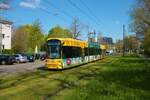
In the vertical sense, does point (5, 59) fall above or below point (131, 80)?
above

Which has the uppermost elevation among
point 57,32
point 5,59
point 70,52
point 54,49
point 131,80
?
point 57,32

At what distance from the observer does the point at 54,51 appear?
33.8 meters

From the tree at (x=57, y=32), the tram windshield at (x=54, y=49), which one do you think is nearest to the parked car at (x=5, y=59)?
the tram windshield at (x=54, y=49)

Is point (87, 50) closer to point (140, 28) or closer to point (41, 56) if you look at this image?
point (140, 28)

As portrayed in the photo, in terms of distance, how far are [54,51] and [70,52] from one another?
9.58 feet

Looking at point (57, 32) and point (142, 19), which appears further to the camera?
point (57, 32)

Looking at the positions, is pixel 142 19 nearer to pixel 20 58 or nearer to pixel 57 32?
pixel 20 58

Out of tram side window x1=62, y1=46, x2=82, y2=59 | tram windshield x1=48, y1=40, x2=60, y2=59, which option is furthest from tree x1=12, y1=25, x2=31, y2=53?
tram windshield x1=48, y1=40, x2=60, y2=59

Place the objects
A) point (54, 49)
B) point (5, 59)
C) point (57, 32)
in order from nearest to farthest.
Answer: point (54, 49) < point (5, 59) < point (57, 32)

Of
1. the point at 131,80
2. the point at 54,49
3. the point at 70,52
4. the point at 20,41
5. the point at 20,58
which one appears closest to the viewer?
the point at 131,80

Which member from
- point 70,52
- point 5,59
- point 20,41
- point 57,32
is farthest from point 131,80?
point 57,32

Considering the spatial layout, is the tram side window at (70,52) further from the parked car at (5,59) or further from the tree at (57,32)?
the tree at (57,32)

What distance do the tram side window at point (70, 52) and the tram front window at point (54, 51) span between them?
1.91 feet

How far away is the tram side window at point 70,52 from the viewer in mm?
34219
